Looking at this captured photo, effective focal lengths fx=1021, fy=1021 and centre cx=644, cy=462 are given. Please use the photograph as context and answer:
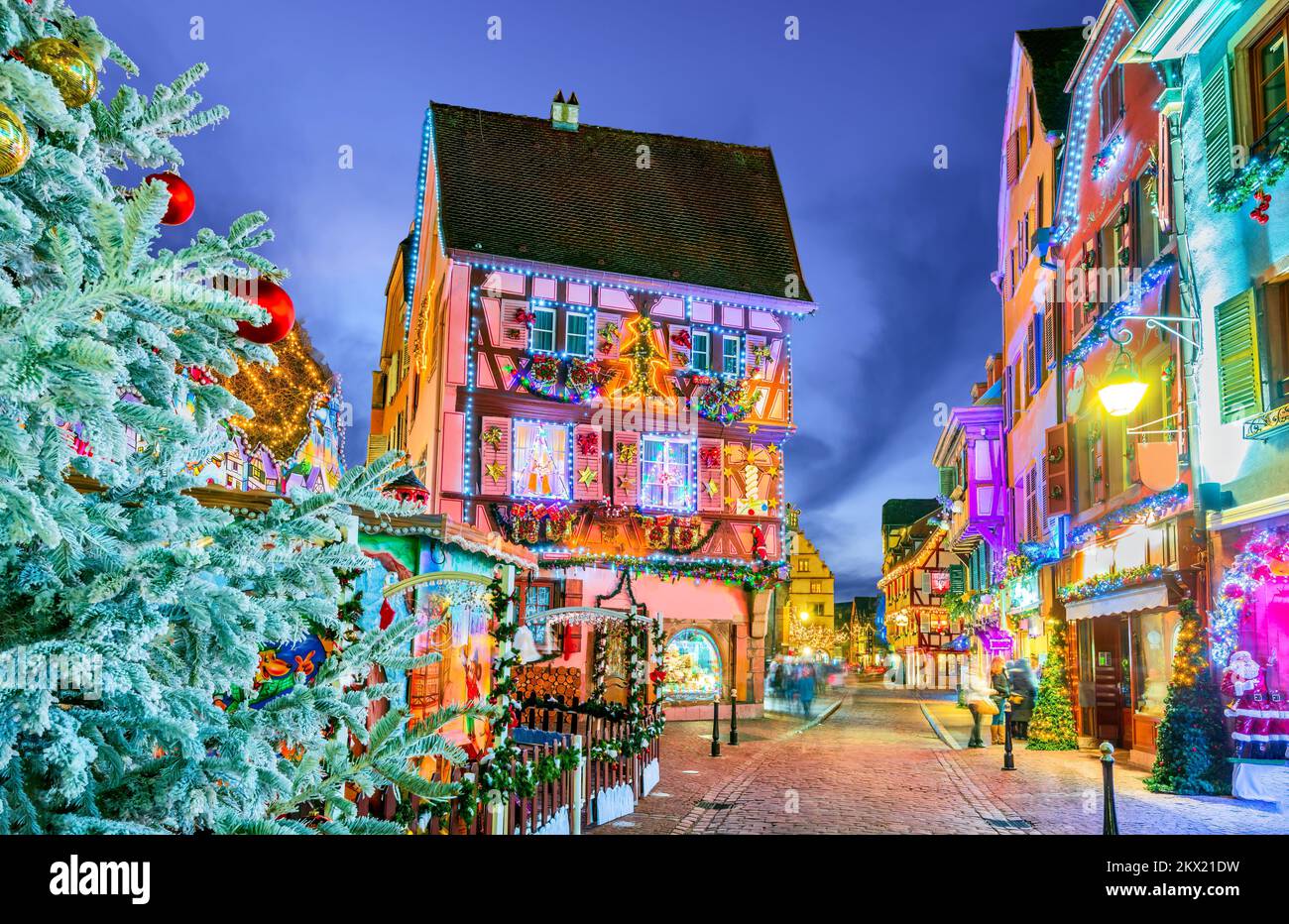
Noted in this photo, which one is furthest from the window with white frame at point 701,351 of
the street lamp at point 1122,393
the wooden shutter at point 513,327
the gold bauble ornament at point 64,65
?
the gold bauble ornament at point 64,65

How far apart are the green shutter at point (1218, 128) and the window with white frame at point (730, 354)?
13726 millimetres

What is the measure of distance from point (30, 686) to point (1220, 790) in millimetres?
12438

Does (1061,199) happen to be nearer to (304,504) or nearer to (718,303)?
(718,303)

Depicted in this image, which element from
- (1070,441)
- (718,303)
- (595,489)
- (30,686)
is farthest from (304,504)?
(718,303)

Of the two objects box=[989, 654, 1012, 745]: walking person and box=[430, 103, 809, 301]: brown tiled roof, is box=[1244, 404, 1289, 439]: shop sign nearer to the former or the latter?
box=[989, 654, 1012, 745]: walking person

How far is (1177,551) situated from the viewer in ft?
41.6

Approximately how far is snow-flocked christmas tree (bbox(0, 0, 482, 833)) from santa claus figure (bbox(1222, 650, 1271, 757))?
10.8 metres

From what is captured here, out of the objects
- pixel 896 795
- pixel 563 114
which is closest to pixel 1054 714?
pixel 896 795

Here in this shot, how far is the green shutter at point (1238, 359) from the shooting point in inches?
459

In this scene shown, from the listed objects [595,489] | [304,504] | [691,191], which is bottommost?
[304,504]

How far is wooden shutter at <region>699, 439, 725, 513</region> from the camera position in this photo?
24.9 meters

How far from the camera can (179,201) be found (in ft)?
13.0
